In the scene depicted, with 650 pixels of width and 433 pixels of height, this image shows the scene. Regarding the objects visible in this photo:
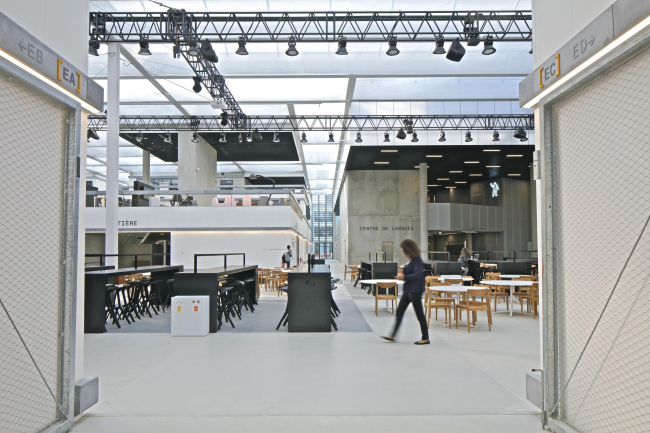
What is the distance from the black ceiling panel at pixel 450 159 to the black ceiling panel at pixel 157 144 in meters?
8.97

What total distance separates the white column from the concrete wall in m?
15.5

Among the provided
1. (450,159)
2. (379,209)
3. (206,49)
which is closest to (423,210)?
(379,209)

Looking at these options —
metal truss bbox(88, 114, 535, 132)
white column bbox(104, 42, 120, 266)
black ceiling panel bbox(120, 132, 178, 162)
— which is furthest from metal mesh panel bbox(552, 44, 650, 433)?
black ceiling panel bbox(120, 132, 178, 162)

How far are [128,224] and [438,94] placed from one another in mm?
14235

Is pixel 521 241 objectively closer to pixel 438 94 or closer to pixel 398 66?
pixel 438 94

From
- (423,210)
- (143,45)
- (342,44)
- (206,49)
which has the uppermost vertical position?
(143,45)

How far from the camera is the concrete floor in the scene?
343 centimetres

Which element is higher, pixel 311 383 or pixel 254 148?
pixel 254 148

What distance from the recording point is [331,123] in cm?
1917

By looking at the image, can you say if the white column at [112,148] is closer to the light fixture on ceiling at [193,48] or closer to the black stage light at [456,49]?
the light fixture on ceiling at [193,48]

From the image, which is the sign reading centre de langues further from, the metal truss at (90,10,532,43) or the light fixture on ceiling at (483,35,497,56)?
the light fixture on ceiling at (483,35,497,56)

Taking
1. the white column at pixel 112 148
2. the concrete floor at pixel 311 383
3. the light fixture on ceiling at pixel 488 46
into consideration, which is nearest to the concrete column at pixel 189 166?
the white column at pixel 112 148

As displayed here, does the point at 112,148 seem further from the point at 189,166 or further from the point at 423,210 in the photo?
the point at 423,210

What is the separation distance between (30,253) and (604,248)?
3.62m
